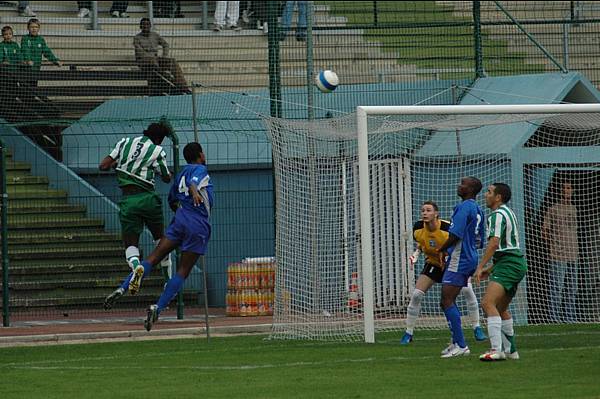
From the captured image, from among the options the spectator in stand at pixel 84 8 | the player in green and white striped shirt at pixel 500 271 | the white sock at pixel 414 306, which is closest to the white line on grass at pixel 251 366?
the player in green and white striped shirt at pixel 500 271

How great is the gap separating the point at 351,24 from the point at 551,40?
143 inches

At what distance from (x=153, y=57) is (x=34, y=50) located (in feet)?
7.03

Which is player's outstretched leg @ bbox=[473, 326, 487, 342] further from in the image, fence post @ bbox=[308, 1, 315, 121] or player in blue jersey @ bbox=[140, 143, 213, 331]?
fence post @ bbox=[308, 1, 315, 121]

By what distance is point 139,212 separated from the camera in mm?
15844

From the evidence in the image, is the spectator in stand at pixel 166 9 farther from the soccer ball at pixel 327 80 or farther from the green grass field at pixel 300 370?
the green grass field at pixel 300 370

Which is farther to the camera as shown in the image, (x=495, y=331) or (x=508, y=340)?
(x=508, y=340)

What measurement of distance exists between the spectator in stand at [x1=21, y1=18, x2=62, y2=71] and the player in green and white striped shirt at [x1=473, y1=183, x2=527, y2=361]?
12.0 metres

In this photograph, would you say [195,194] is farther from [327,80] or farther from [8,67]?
[8,67]

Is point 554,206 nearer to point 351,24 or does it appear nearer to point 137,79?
point 351,24

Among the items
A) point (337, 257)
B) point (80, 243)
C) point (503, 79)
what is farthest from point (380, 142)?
point (80, 243)

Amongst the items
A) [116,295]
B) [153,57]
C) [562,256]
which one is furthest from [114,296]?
[153,57]

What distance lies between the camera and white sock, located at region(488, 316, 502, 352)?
13.1m

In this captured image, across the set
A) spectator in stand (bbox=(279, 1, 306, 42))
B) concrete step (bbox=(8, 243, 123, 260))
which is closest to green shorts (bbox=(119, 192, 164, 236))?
concrete step (bbox=(8, 243, 123, 260))

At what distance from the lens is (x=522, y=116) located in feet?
55.9
